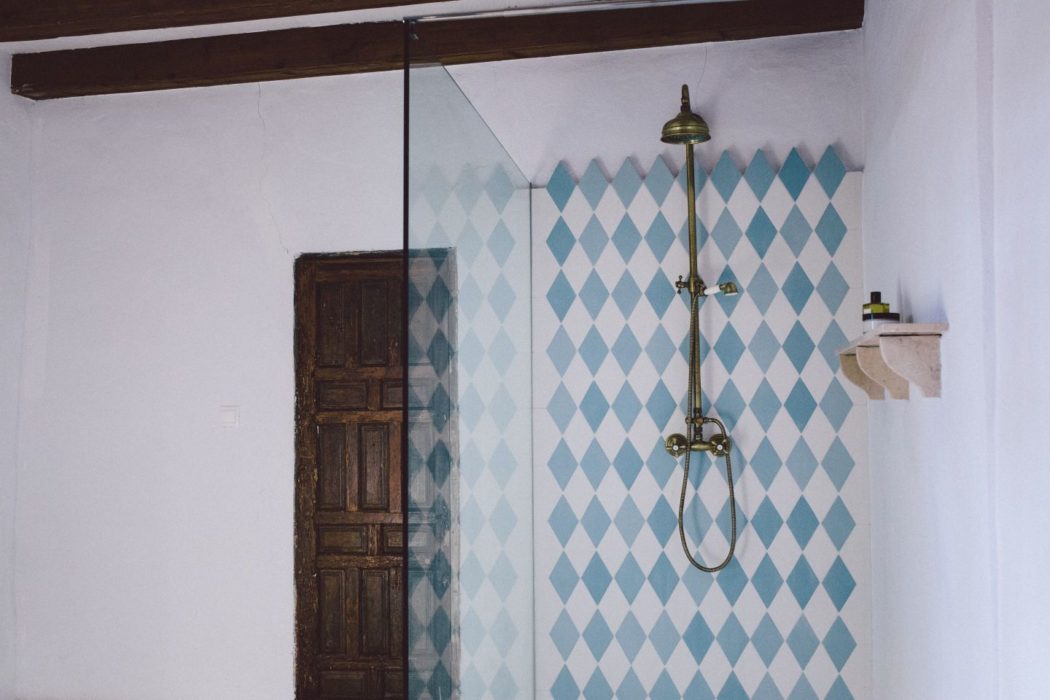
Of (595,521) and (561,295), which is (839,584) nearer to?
(595,521)

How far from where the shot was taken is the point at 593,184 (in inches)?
114

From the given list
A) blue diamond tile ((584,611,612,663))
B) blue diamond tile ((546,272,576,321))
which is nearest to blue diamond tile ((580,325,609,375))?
blue diamond tile ((546,272,576,321))

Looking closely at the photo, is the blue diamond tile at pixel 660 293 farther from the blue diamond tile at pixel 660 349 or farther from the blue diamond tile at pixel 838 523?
the blue diamond tile at pixel 838 523

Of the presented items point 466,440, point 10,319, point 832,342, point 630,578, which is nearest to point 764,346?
point 832,342

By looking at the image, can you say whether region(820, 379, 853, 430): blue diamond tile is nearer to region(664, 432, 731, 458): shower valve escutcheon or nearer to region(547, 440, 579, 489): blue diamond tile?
region(664, 432, 731, 458): shower valve escutcheon

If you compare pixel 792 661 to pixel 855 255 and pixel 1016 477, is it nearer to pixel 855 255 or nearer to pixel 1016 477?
pixel 855 255

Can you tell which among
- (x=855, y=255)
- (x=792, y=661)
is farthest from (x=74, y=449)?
(x=855, y=255)

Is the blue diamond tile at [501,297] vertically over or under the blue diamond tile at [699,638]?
over

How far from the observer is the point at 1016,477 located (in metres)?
1.28

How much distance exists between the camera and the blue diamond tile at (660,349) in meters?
2.82

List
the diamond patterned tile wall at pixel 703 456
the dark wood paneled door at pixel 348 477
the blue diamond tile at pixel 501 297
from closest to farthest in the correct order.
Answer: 1. the blue diamond tile at pixel 501 297
2. the diamond patterned tile wall at pixel 703 456
3. the dark wood paneled door at pixel 348 477

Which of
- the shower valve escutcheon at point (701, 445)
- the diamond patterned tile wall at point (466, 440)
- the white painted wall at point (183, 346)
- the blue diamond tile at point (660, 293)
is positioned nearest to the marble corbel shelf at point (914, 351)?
the diamond patterned tile wall at point (466, 440)

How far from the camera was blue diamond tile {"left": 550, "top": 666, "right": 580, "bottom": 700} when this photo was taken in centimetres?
281

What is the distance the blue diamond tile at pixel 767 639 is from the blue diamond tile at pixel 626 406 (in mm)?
743
